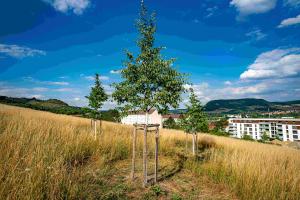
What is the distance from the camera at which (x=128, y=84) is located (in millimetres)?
6617

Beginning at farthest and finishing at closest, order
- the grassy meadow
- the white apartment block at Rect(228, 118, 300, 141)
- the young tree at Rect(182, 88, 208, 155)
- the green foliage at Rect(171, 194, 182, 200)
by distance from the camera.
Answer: the white apartment block at Rect(228, 118, 300, 141) → the young tree at Rect(182, 88, 208, 155) → the green foliage at Rect(171, 194, 182, 200) → the grassy meadow

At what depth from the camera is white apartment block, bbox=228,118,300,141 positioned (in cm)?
9125

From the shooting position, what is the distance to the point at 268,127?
108m

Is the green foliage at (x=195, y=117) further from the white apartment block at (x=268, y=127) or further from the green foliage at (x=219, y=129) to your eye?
the white apartment block at (x=268, y=127)

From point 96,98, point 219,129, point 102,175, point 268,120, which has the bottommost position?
point 219,129

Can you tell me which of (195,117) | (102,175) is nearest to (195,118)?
(195,117)

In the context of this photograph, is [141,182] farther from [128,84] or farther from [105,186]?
[128,84]

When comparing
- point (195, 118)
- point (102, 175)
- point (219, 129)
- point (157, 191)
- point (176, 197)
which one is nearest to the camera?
point (176, 197)

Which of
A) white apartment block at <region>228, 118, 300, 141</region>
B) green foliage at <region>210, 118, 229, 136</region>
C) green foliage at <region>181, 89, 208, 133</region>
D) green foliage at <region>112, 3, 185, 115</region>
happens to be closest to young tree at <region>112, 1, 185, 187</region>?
green foliage at <region>112, 3, 185, 115</region>

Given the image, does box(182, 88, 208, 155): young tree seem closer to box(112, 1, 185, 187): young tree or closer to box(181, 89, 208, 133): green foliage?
box(181, 89, 208, 133): green foliage

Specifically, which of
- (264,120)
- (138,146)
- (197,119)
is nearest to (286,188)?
(138,146)

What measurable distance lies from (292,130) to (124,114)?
105141 mm

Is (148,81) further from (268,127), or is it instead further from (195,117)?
(268,127)

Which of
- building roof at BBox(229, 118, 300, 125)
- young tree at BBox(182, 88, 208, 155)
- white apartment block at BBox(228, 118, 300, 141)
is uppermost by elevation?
young tree at BBox(182, 88, 208, 155)
